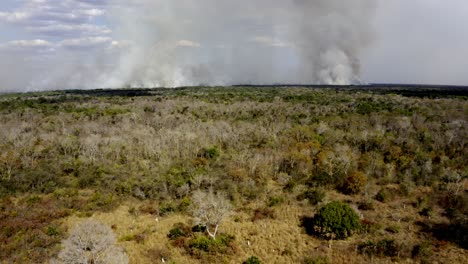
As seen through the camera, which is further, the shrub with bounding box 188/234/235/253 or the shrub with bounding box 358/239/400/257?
the shrub with bounding box 188/234/235/253

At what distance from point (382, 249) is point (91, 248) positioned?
17.8 metres

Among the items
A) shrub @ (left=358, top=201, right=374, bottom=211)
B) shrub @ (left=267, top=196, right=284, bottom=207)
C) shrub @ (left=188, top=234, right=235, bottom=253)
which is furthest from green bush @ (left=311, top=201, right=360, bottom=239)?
shrub @ (left=188, top=234, right=235, bottom=253)

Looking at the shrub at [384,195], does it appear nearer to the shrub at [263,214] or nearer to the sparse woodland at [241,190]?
the sparse woodland at [241,190]

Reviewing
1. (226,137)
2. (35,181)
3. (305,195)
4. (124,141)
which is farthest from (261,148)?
(35,181)

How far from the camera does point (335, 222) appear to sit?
26359 mm

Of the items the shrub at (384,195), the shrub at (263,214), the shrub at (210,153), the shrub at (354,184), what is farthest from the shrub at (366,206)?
the shrub at (210,153)

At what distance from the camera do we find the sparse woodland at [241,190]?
24906 mm

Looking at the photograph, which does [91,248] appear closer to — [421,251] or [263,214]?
[263,214]

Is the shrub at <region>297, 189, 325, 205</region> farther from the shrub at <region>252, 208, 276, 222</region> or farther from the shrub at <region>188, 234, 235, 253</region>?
the shrub at <region>188, 234, 235, 253</region>

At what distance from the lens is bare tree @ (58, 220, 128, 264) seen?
67.1 feet

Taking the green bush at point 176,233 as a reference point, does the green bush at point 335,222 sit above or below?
above

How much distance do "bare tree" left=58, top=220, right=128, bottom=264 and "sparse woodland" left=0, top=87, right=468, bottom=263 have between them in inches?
6.1

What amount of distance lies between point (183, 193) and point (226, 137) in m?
16.6

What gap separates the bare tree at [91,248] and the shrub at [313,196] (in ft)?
53.7
